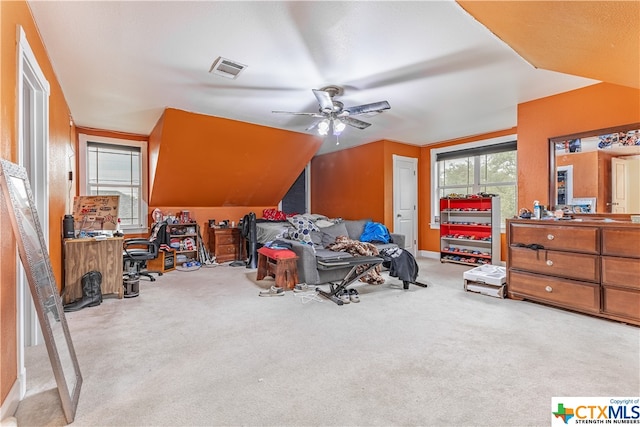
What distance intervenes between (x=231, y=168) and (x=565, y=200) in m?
4.91

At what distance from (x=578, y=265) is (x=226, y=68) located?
3940mm

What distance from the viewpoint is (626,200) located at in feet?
9.69

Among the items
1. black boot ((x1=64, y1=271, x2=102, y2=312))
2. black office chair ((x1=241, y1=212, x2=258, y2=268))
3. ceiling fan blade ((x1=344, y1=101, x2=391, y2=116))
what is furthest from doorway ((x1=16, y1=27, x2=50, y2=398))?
black office chair ((x1=241, y1=212, x2=258, y2=268))

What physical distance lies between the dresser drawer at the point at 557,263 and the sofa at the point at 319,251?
6.14ft

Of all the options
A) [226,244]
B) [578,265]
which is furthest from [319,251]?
[578,265]

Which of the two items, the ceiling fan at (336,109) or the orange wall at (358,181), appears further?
the orange wall at (358,181)

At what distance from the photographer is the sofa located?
3922 mm

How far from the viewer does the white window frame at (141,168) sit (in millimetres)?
5117

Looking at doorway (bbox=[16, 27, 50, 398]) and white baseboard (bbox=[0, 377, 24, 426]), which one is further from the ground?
doorway (bbox=[16, 27, 50, 398])

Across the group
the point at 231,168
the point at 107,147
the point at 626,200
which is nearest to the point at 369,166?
the point at 231,168

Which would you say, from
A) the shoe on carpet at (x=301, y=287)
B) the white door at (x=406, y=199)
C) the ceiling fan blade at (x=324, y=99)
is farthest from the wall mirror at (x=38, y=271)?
the white door at (x=406, y=199)

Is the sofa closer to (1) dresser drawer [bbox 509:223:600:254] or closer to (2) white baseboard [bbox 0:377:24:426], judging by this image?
(1) dresser drawer [bbox 509:223:600:254]

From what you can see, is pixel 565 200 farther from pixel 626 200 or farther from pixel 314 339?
pixel 314 339

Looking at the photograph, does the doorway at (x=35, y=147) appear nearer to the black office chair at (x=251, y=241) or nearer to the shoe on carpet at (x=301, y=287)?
the shoe on carpet at (x=301, y=287)
